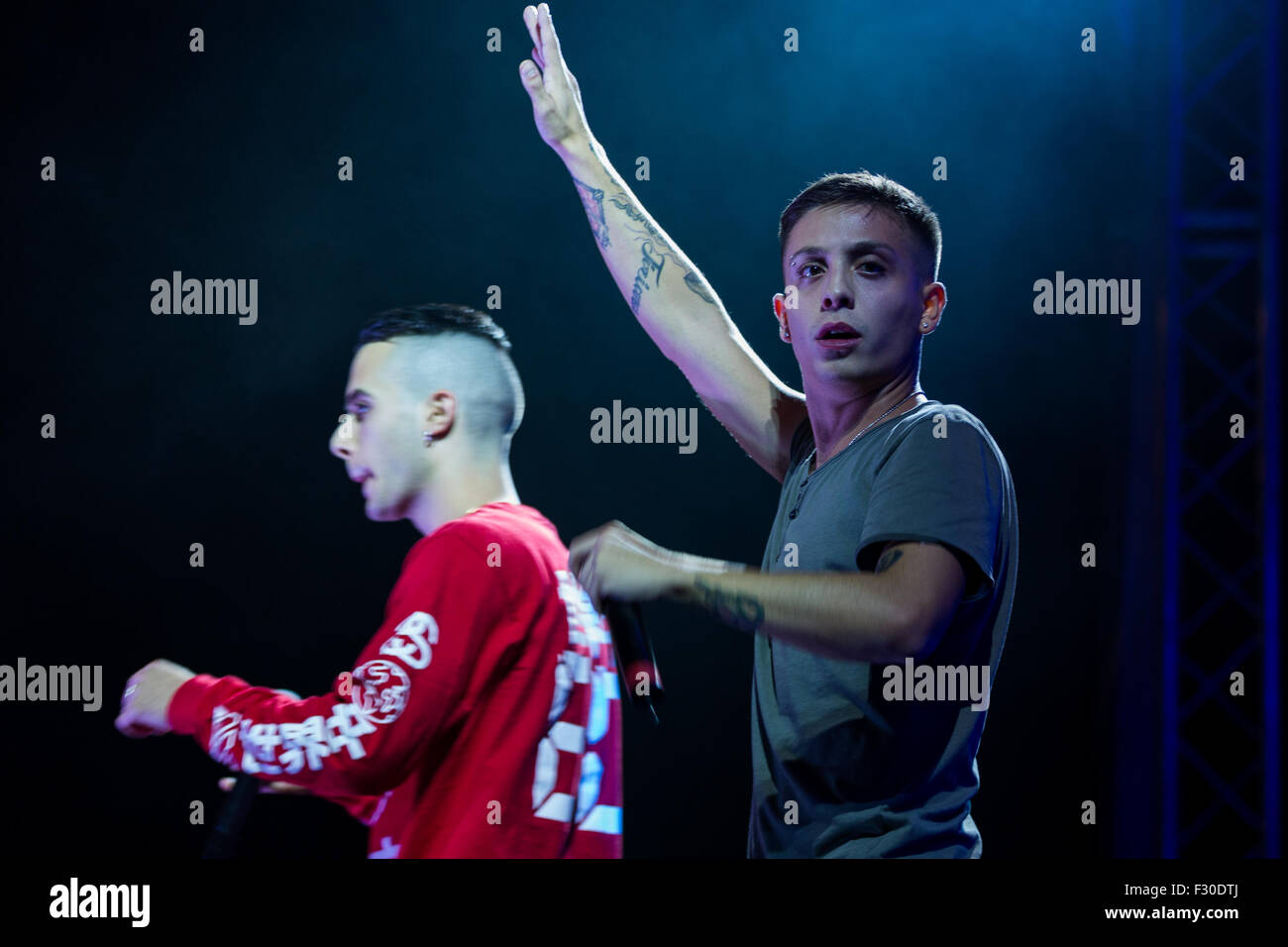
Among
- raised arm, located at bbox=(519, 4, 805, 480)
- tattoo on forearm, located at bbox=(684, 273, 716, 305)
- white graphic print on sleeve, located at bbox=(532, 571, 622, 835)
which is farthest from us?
tattoo on forearm, located at bbox=(684, 273, 716, 305)

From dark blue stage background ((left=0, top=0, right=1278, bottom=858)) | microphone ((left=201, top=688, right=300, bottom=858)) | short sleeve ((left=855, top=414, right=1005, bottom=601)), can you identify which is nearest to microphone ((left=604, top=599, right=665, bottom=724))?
short sleeve ((left=855, top=414, right=1005, bottom=601))

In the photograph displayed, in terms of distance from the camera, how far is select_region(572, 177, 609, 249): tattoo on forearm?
2.29m

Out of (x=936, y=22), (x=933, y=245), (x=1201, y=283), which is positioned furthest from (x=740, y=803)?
(x=936, y=22)

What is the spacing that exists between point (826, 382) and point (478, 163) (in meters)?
1.41

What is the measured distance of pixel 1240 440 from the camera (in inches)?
116

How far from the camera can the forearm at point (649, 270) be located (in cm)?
219

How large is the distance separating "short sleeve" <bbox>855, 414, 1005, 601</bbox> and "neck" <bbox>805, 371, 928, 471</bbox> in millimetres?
185

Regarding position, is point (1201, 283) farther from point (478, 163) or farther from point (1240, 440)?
point (478, 163)

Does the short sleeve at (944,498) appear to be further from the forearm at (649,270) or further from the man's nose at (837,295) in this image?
the forearm at (649,270)

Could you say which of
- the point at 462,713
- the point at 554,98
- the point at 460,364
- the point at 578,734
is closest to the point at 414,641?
the point at 462,713

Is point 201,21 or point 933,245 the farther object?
point 201,21

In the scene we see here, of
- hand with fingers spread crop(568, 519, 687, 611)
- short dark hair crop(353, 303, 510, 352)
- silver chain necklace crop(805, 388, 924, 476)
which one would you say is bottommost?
hand with fingers spread crop(568, 519, 687, 611)

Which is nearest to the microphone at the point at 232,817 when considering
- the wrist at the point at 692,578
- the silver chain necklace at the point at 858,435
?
the wrist at the point at 692,578

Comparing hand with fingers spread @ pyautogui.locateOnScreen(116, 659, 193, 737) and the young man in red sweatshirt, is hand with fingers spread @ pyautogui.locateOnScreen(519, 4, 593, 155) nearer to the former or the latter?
the young man in red sweatshirt
